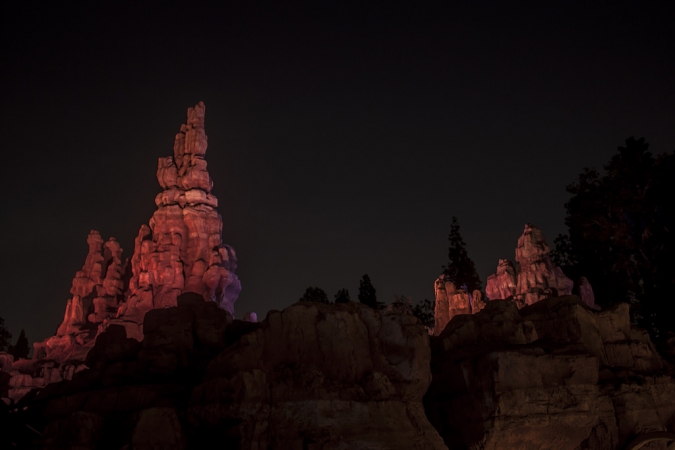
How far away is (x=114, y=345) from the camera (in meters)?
25.6

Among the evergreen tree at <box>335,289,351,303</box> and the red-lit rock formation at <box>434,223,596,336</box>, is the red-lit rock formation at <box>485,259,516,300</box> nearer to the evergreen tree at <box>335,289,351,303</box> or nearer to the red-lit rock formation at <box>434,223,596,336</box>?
the red-lit rock formation at <box>434,223,596,336</box>

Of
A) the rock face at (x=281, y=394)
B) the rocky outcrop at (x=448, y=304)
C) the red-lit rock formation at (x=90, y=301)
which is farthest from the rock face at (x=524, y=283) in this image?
the red-lit rock formation at (x=90, y=301)

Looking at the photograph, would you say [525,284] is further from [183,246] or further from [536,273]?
[183,246]

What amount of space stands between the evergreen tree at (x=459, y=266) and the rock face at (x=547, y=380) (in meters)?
44.0

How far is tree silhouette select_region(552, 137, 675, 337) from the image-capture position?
129 ft

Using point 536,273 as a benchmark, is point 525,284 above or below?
below

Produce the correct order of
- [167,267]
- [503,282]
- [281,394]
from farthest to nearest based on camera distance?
[167,267] → [503,282] → [281,394]

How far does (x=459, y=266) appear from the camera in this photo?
234ft

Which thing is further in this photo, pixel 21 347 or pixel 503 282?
pixel 21 347

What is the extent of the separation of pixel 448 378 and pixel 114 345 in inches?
477

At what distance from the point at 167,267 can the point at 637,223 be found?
113ft

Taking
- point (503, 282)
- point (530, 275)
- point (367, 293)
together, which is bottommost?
point (530, 275)

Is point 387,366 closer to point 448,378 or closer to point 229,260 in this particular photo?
point 448,378

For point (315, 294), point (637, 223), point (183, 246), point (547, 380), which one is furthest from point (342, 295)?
point (547, 380)
